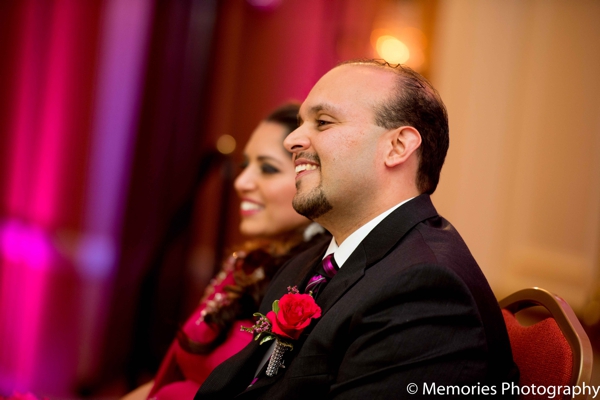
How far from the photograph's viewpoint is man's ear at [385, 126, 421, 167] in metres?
1.42

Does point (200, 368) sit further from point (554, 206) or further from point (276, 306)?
point (554, 206)

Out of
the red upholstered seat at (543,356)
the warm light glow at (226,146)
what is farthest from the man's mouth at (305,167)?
the warm light glow at (226,146)

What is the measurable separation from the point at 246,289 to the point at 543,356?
3.60 feet

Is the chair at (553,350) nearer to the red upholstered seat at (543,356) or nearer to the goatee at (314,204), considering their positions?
the red upholstered seat at (543,356)

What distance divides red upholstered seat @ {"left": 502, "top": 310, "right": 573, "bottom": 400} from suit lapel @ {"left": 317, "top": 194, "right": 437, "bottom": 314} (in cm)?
40

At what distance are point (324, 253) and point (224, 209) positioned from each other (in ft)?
7.29

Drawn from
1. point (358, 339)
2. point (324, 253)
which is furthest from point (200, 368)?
point (358, 339)

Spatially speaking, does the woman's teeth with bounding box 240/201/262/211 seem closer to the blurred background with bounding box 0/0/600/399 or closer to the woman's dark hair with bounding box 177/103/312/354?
the woman's dark hair with bounding box 177/103/312/354

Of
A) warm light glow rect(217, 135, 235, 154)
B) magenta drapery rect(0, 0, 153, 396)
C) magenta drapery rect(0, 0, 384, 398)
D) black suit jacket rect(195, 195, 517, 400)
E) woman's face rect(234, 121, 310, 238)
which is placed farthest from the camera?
magenta drapery rect(0, 0, 153, 396)

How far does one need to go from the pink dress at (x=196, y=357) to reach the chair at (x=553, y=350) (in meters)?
0.90

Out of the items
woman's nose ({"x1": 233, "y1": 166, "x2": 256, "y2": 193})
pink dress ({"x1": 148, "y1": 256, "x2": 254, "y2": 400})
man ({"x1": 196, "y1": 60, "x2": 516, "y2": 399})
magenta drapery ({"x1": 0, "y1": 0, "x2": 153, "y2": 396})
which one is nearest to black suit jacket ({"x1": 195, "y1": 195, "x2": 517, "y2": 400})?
man ({"x1": 196, "y1": 60, "x2": 516, "y2": 399})

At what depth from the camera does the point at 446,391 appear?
111cm

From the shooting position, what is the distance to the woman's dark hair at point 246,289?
6.73 ft

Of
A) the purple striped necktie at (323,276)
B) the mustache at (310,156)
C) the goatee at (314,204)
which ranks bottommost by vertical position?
the purple striped necktie at (323,276)
